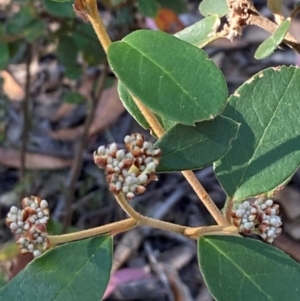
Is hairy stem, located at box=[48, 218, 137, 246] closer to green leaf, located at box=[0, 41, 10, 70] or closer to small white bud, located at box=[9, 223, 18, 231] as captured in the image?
small white bud, located at box=[9, 223, 18, 231]

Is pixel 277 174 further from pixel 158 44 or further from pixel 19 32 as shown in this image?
pixel 19 32

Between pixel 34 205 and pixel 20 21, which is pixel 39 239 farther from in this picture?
pixel 20 21

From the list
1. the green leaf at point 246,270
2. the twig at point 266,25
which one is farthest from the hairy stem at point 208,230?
the twig at point 266,25

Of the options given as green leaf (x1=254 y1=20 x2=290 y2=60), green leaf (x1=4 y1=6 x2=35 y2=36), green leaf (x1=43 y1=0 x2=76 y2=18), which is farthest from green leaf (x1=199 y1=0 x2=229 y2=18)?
green leaf (x1=4 y1=6 x2=35 y2=36)

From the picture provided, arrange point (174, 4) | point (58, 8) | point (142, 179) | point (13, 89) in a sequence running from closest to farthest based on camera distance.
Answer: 1. point (142, 179)
2. point (58, 8)
3. point (174, 4)
4. point (13, 89)

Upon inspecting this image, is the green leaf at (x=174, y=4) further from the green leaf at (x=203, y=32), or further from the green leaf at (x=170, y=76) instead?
the green leaf at (x=170, y=76)

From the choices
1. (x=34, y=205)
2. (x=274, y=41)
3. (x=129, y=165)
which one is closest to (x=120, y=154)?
(x=129, y=165)

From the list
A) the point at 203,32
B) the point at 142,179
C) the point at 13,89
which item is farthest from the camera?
the point at 13,89

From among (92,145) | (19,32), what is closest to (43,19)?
(19,32)
